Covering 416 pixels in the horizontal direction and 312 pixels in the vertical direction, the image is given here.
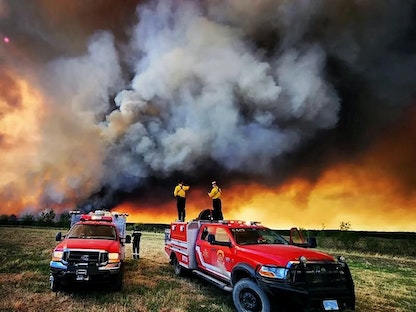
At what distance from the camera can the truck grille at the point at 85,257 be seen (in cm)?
817

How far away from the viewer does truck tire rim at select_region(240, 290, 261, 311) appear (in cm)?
653

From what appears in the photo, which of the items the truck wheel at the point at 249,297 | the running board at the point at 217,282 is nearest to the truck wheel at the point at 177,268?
the running board at the point at 217,282

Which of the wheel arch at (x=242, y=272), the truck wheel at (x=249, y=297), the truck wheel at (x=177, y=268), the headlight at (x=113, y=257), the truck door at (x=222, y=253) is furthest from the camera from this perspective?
the truck wheel at (x=177, y=268)

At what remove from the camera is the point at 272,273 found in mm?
6344

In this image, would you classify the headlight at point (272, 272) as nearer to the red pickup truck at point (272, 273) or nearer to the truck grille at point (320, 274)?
the red pickup truck at point (272, 273)

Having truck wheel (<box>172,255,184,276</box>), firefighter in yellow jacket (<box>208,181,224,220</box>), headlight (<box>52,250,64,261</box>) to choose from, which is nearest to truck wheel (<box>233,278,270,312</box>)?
truck wheel (<box>172,255,184,276</box>)

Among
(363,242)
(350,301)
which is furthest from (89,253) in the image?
(363,242)

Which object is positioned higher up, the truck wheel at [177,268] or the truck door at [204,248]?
the truck door at [204,248]

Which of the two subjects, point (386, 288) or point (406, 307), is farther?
point (386, 288)

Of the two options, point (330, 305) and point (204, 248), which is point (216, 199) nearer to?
point (204, 248)

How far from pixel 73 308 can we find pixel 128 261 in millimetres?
7765

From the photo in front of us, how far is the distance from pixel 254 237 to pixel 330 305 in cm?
277

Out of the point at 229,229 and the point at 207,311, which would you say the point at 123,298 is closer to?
the point at 207,311

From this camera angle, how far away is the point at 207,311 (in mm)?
7324
